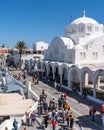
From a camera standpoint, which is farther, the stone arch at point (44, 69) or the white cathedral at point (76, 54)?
the stone arch at point (44, 69)

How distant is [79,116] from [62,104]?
8.31 feet

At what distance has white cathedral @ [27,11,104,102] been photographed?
114ft

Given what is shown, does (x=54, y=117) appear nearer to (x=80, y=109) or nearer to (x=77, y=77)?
(x=80, y=109)

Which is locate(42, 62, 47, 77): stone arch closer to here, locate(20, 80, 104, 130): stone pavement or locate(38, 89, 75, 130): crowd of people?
locate(20, 80, 104, 130): stone pavement

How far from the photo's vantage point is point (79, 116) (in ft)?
68.3

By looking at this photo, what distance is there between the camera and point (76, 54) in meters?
38.5

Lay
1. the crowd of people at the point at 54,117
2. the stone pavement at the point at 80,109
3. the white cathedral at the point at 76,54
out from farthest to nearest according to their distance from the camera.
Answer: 1. the white cathedral at the point at 76,54
2. the stone pavement at the point at 80,109
3. the crowd of people at the point at 54,117

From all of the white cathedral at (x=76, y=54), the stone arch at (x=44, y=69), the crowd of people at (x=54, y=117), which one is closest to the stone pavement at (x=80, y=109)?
the crowd of people at (x=54, y=117)

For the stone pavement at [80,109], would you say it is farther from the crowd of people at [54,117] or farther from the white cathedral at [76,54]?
the white cathedral at [76,54]

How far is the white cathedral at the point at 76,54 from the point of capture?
34.9 metres

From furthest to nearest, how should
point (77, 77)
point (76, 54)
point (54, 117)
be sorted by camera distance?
point (76, 54), point (77, 77), point (54, 117)

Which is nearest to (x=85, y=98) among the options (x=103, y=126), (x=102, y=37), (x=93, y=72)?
(x=93, y=72)

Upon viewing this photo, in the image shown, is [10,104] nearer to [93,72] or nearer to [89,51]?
[93,72]

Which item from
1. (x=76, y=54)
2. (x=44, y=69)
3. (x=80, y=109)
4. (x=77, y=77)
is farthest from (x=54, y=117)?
(x=44, y=69)
